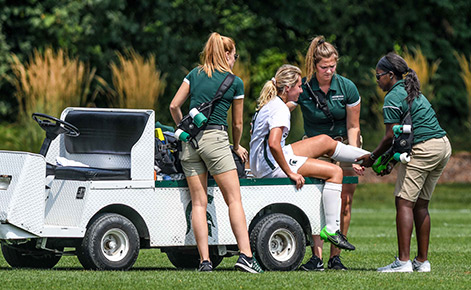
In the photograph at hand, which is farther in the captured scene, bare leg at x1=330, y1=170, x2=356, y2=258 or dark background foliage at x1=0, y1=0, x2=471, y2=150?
dark background foliage at x1=0, y1=0, x2=471, y2=150

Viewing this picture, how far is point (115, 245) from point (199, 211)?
73 centimetres

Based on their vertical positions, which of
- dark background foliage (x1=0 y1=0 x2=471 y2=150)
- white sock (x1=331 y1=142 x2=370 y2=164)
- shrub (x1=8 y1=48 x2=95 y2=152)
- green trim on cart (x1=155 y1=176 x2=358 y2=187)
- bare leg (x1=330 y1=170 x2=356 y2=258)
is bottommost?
bare leg (x1=330 y1=170 x2=356 y2=258)

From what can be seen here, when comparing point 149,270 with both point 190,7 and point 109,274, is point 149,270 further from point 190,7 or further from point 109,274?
point 190,7

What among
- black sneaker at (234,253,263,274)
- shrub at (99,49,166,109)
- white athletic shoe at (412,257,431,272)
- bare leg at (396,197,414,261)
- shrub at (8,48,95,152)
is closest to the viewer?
black sneaker at (234,253,263,274)

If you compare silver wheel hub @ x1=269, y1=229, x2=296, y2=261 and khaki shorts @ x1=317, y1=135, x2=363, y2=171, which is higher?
khaki shorts @ x1=317, y1=135, x2=363, y2=171

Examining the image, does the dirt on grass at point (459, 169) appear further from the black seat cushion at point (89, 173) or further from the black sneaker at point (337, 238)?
the black seat cushion at point (89, 173)

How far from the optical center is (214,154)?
810cm

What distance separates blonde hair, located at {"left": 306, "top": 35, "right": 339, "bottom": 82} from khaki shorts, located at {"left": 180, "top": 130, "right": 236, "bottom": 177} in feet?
4.04

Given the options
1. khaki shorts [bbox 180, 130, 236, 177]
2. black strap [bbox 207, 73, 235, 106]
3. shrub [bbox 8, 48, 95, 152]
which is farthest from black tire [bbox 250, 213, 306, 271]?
shrub [bbox 8, 48, 95, 152]

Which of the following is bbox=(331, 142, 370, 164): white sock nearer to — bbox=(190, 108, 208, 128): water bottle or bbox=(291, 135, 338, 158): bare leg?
bbox=(291, 135, 338, 158): bare leg

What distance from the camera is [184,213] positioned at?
838cm

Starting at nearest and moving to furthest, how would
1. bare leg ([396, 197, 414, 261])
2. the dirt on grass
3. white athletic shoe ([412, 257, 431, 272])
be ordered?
bare leg ([396, 197, 414, 261]) < white athletic shoe ([412, 257, 431, 272]) < the dirt on grass

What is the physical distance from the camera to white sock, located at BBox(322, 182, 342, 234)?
8.58 metres

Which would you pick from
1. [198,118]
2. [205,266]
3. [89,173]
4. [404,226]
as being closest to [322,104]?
[404,226]
